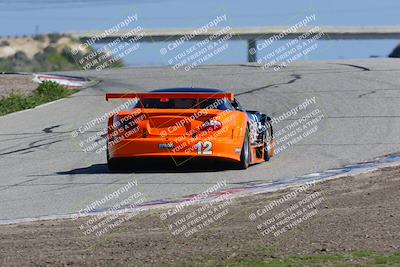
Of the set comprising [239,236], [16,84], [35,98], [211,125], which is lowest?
[16,84]

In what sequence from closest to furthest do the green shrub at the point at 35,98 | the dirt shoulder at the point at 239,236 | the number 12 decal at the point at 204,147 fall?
the dirt shoulder at the point at 239,236 < the number 12 decal at the point at 204,147 < the green shrub at the point at 35,98

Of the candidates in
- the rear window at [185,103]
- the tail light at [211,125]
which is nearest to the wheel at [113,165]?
the rear window at [185,103]

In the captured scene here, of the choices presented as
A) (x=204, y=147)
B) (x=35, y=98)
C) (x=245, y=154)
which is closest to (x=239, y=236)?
(x=204, y=147)

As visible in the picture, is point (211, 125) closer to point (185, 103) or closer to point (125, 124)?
point (185, 103)

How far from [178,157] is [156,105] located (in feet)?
3.11

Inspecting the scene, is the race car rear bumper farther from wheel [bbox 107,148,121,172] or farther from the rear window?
the rear window

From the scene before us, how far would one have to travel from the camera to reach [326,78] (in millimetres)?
28312

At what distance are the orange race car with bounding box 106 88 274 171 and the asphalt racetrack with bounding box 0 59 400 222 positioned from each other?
0.29 meters

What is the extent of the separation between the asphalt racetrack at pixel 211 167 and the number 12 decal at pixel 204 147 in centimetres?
32

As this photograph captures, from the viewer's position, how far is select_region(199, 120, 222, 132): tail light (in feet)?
44.8

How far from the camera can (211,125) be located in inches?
539

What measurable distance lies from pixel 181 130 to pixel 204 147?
0.40 m

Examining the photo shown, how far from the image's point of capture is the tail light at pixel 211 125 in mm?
13656

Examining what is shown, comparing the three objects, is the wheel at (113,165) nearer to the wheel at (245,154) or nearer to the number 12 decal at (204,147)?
the number 12 decal at (204,147)
